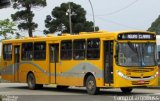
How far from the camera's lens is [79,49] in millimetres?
25234

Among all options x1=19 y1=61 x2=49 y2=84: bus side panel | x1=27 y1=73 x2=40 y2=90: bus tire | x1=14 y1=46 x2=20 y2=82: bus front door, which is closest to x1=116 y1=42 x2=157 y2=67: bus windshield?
x1=19 y1=61 x2=49 y2=84: bus side panel

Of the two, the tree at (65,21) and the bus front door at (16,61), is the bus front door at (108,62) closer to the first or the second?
the bus front door at (16,61)

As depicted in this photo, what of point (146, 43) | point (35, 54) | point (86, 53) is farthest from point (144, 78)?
point (35, 54)

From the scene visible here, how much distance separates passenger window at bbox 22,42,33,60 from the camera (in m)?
29.5

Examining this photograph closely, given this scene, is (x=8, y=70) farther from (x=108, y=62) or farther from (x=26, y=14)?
(x=26, y=14)

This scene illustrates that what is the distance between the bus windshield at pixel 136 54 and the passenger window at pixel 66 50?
380cm

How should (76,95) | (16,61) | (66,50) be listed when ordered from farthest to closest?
1. (16,61)
2. (66,50)
3. (76,95)

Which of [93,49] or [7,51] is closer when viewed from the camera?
[93,49]

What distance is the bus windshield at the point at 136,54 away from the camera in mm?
22891

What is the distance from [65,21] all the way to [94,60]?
46.8 metres

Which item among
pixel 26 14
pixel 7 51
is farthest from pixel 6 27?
pixel 7 51

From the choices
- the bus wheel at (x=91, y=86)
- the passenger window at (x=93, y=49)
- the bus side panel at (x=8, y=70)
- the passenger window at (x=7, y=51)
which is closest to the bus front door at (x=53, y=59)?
the passenger window at (x=93, y=49)

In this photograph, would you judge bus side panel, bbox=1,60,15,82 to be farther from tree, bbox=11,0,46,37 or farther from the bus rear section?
tree, bbox=11,0,46,37

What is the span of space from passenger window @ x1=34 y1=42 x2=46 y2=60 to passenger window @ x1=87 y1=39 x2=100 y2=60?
433cm
